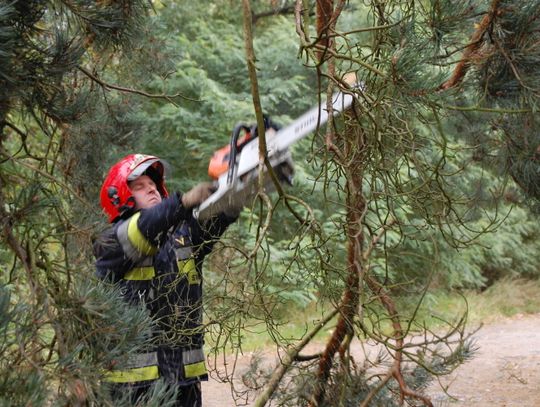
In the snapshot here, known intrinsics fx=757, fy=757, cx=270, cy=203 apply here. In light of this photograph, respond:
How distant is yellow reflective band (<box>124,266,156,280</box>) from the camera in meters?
3.34

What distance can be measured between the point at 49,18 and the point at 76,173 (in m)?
1.64

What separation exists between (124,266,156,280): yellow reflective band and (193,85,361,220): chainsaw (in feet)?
2.17

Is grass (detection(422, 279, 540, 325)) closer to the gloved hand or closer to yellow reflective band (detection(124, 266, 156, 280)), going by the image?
yellow reflective band (detection(124, 266, 156, 280))

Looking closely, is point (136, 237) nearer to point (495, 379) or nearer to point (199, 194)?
point (199, 194)

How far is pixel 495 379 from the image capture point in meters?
7.09

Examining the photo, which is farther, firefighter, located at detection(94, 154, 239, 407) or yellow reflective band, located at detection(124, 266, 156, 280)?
yellow reflective band, located at detection(124, 266, 156, 280)

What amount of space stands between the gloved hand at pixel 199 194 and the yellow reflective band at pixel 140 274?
→ 1.98 feet

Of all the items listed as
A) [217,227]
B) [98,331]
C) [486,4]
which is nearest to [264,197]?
[98,331]

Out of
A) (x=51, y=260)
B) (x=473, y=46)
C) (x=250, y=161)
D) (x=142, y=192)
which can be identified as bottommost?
(x=51, y=260)

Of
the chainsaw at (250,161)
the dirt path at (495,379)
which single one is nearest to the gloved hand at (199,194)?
the chainsaw at (250,161)

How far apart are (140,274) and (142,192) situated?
0.39 meters

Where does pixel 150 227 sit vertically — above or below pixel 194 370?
above

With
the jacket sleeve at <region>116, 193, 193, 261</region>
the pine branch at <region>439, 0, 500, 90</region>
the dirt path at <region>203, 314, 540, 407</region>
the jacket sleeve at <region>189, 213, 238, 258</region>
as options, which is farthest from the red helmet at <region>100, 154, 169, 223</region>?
the dirt path at <region>203, 314, 540, 407</region>

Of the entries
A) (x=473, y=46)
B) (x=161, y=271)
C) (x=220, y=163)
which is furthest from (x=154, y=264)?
(x=473, y=46)
